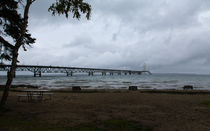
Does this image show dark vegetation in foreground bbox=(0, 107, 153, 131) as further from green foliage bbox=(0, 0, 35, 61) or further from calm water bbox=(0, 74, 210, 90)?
calm water bbox=(0, 74, 210, 90)

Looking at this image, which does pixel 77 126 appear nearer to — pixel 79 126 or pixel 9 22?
pixel 79 126

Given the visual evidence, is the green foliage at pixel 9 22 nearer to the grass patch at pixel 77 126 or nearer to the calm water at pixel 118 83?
the grass patch at pixel 77 126

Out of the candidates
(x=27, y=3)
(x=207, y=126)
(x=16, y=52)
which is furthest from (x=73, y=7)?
(x=207, y=126)

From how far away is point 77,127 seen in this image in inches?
230

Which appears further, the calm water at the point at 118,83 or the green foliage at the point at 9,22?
the calm water at the point at 118,83

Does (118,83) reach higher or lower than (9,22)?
lower

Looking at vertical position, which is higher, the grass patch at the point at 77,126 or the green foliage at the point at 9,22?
the green foliage at the point at 9,22

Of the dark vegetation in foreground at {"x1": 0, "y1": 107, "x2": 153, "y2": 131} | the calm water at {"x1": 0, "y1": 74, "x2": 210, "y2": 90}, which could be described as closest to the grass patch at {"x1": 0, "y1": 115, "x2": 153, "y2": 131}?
the dark vegetation in foreground at {"x1": 0, "y1": 107, "x2": 153, "y2": 131}

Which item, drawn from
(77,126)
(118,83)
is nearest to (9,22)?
(77,126)

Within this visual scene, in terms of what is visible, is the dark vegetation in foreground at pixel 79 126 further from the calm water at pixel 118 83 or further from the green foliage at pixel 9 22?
the calm water at pixel 118 83

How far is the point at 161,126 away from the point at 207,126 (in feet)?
5.40

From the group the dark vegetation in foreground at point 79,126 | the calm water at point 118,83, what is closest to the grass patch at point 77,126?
the dark vegetation in foreground at point 79,126

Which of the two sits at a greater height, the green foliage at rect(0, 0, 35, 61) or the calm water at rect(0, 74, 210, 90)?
the green foliage at rect(0, 0, 35, 61)

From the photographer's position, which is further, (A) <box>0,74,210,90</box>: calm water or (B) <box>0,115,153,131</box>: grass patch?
(A) <box>0,74,210,90</box>: calm water
